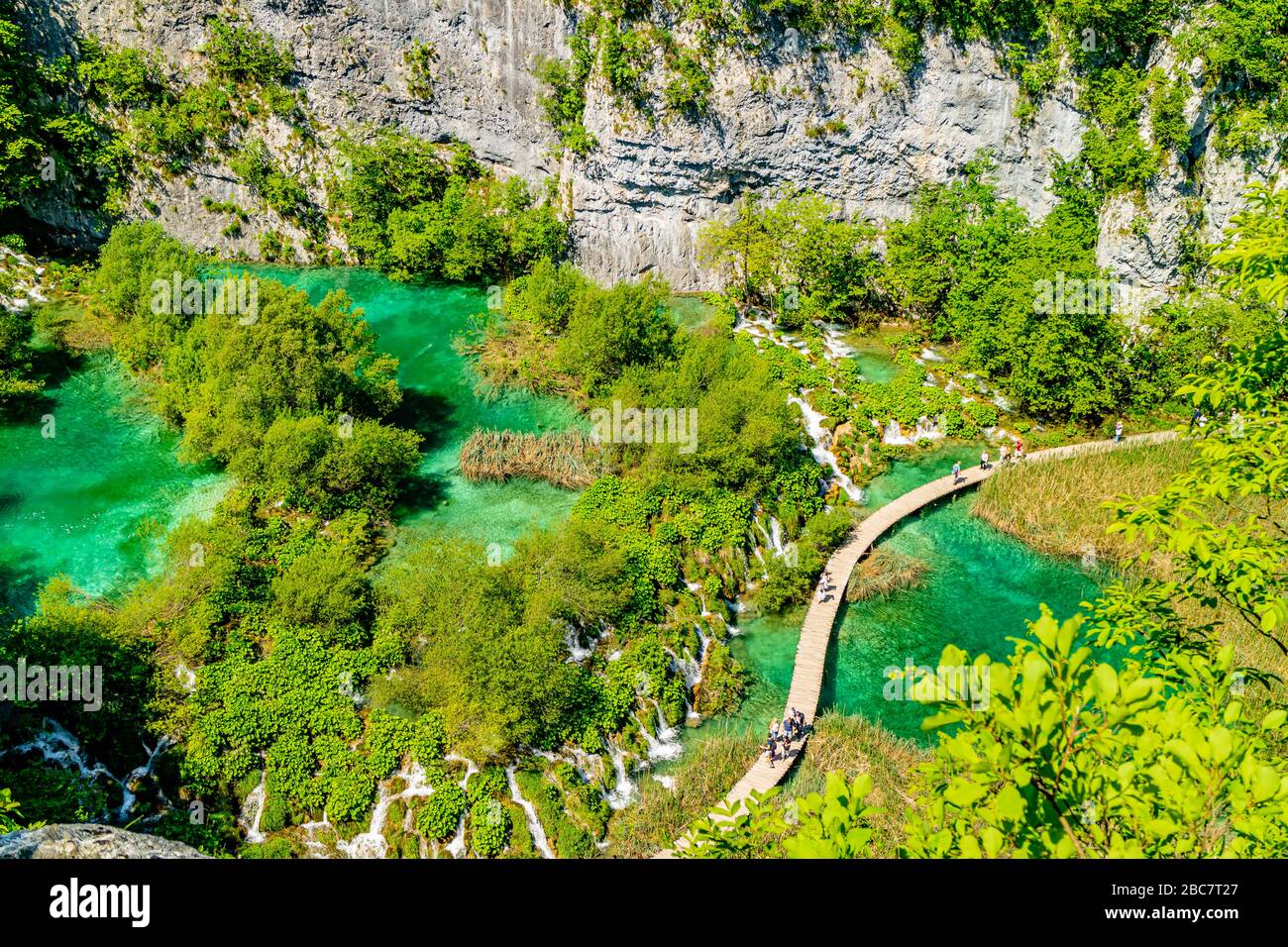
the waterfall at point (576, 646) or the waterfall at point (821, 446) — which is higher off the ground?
the waterfall at point (821, 446)

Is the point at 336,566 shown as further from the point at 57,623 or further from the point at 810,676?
the point at 810,676

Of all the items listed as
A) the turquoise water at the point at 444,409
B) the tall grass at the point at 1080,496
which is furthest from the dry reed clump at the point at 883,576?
the turquoise water at the point at 444,409

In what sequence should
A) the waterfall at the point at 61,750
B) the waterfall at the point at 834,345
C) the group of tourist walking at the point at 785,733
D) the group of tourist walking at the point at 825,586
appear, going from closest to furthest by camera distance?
the waterfall at the point at 61,750
the group of tourist walking at the point at 785,733
the group of tourist walking at the point at 825,586
the waterfall at the point at 834,345

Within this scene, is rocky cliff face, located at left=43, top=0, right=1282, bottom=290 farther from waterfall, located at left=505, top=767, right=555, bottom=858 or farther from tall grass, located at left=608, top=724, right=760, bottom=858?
waterfall, located at left=505, top=767, right=555, bottom=858

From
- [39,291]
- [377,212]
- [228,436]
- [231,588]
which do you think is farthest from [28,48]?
[231,588]

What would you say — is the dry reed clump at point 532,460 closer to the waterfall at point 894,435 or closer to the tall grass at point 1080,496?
the waterfall at point 894,435

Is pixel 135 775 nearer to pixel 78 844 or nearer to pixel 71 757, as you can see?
pixel 71 757

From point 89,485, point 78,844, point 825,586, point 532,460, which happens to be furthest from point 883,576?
point 89,485
